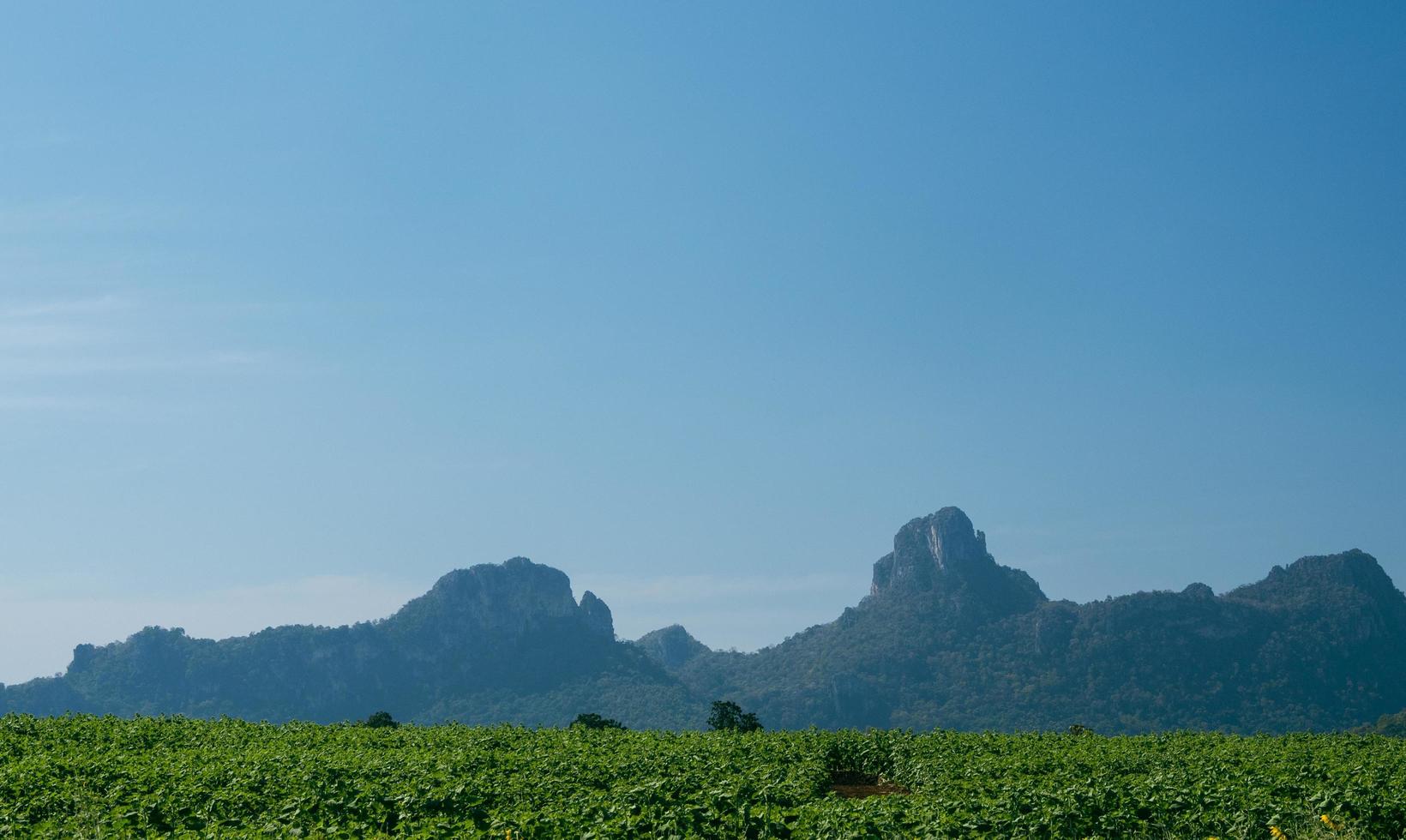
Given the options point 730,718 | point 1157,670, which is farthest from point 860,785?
point 1157,670

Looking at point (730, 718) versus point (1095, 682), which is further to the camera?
point (1095, 682)

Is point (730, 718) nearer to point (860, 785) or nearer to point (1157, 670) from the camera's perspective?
point (860, 785)

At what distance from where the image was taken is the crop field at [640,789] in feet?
53.9

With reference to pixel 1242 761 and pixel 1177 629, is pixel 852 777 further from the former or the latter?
pixel 1177 629

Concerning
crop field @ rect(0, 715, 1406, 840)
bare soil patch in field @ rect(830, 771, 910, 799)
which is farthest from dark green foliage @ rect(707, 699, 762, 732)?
crop field @ rect(0, 715, 1406, 840)

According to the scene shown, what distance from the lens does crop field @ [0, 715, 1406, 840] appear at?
53.9 feet

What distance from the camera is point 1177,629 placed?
600ft

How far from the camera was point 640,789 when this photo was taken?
1806 cm

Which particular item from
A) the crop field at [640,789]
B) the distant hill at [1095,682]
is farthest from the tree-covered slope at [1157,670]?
the crop field at [640,789]

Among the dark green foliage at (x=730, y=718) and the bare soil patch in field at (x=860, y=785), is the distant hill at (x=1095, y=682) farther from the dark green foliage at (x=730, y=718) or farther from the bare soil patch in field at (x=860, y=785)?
the bare soil patch in field at (x=860, y=785)

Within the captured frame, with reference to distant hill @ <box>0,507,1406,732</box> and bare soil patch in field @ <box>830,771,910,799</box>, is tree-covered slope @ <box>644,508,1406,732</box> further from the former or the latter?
bare soil patch in field @ <box>830,771,910,799</box>

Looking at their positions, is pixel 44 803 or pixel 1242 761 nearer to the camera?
pixel 44 803

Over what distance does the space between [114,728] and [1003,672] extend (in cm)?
17206

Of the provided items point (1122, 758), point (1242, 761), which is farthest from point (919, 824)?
point (1242, 761)
